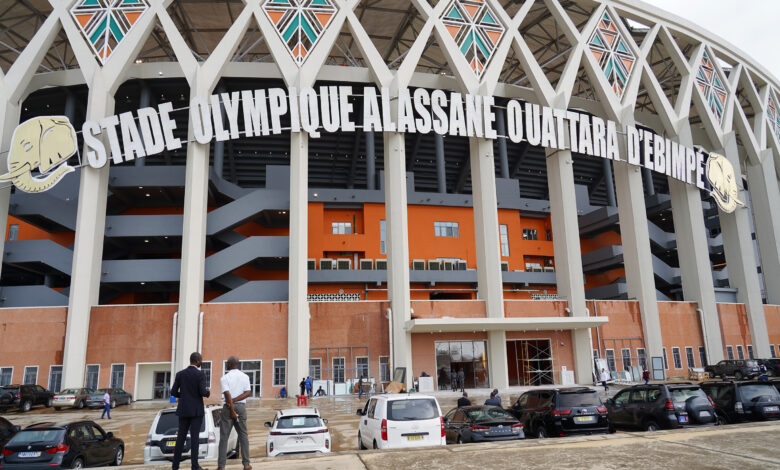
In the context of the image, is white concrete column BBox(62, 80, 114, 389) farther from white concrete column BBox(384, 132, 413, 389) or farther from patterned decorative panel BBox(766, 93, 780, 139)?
patterned decorative panel BBox(766, 93, 780, 139)

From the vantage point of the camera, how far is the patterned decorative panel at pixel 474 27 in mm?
35719

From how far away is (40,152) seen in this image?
1219 inches

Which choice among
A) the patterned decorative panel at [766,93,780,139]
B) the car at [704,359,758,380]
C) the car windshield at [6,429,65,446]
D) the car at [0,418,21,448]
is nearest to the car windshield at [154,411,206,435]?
the car windshield at [6,429,65,446]

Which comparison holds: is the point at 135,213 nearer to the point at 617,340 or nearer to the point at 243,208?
the point at 243,208

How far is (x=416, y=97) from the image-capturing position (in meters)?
32.8

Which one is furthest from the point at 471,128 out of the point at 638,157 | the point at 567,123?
the point at 638,157

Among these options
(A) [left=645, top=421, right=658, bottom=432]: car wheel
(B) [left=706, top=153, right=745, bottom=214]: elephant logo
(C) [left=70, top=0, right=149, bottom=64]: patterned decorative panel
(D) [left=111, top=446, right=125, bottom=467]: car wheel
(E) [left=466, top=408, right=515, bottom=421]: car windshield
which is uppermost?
(C) [left=70, top=0, right=149, bottom=64]: patterned decorative panel

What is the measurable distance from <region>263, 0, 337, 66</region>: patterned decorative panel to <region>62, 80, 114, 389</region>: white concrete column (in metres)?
11.1

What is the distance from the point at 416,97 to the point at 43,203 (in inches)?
992

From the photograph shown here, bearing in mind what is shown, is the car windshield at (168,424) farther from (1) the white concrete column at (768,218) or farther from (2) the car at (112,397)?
(1) the white concrete column at (768,218)

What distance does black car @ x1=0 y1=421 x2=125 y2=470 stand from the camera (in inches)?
412

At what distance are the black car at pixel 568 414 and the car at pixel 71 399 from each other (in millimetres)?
23533

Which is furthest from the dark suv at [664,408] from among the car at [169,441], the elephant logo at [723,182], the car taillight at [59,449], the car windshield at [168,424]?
the elephant logo at [723,182]

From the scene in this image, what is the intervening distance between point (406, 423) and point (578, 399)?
4.95 metres
